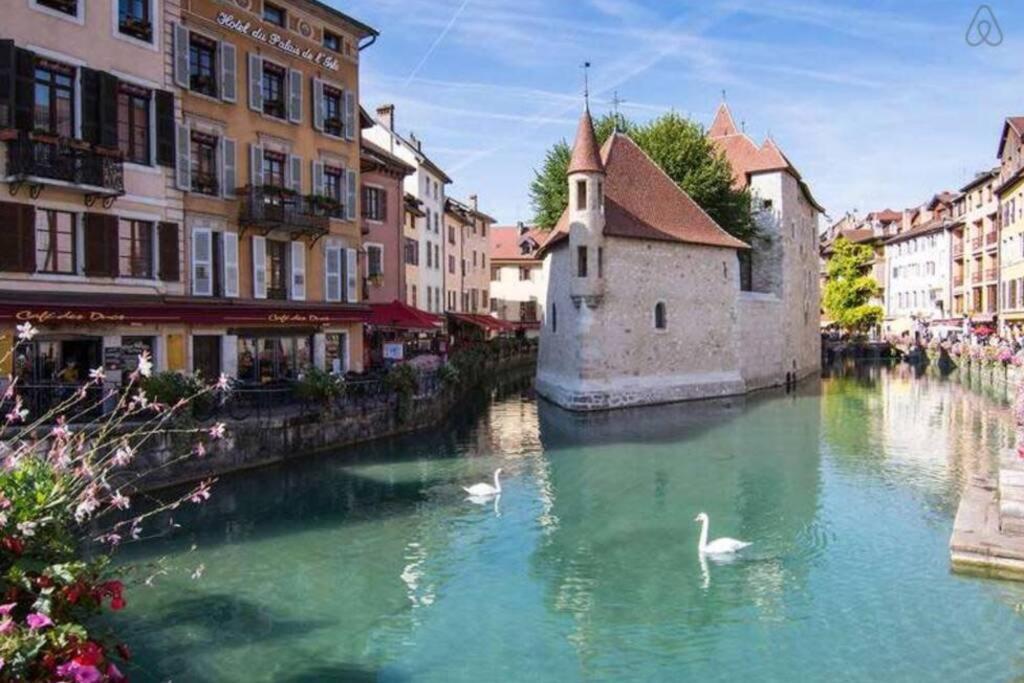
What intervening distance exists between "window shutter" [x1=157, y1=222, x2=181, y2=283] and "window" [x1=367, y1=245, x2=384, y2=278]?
10.8 metres

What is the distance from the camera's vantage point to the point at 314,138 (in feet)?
77.6

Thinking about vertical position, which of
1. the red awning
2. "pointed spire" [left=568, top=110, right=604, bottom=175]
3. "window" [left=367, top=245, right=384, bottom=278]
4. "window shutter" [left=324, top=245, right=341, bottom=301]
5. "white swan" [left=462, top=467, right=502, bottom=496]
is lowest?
"white swan" [left=462, top=467, right=502, bottom=496]

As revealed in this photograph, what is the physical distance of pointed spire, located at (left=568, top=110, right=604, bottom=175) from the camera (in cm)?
2802

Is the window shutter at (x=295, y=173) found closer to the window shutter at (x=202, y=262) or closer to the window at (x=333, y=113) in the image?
the window at (x=333, y=113)

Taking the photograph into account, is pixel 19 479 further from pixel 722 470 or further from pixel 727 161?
pixel 727 161

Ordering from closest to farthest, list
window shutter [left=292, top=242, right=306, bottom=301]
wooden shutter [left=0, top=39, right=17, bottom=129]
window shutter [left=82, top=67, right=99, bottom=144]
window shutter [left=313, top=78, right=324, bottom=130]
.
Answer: wooden shutter [left=0, top=39, right=17, bottom=129] < window shutter [left=82, top=67, right=99, bottom=144] < window shutter [left=292, top=242, right=306, bottom=301] < window shutter [left=313, top=78, right=324, bottom=130]

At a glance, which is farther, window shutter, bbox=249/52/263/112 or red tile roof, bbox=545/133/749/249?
red tile roof, bbox=545/133/749/249

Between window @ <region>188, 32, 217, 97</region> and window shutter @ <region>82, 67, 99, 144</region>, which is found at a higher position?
window @ <region>188, 32, 217, 97</region>

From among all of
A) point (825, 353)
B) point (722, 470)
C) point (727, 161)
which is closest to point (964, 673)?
point (722, 470)

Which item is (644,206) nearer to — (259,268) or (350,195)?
(350,195)

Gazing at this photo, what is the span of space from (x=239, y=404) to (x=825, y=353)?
46.4 m

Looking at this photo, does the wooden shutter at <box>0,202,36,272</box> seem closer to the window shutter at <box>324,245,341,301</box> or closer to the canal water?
the canal water

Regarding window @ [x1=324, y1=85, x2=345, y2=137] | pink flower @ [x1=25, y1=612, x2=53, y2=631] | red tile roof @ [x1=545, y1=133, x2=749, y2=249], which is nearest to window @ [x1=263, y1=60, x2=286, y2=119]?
window @ [x1=324, y1=85, x2=345, y2=137]

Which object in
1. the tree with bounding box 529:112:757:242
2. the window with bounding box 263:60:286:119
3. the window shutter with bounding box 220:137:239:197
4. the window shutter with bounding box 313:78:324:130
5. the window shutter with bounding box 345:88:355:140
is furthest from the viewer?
the tree with bounding box 529:112:757:242
